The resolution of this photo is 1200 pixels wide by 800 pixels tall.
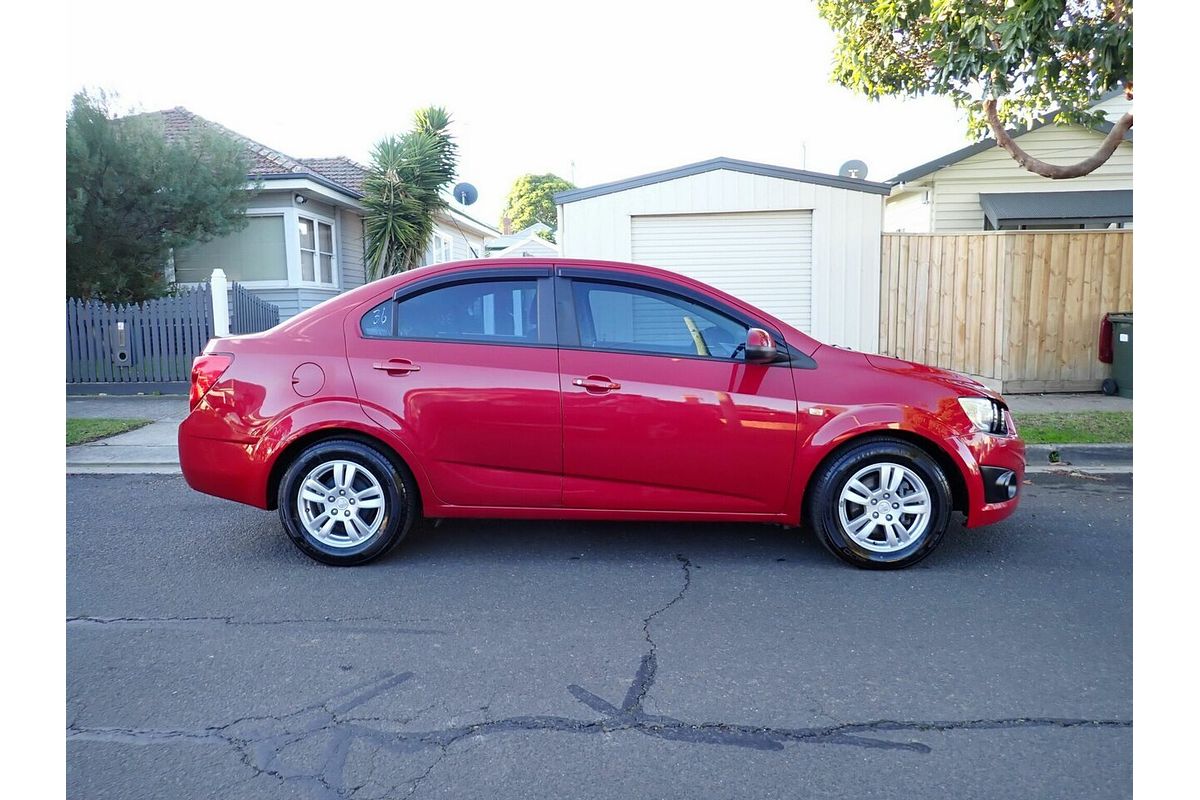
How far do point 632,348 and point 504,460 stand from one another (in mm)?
978

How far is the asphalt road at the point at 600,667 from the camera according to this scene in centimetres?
297

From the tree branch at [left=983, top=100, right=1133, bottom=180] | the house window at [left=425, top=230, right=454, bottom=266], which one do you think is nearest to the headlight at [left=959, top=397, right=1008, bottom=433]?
the tree branch at [left=983, top=100, right=1133, bottom=180]

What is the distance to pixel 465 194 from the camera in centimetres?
2189

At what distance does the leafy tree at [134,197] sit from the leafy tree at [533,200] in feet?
185

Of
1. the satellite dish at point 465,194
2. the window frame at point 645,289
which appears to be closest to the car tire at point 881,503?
the window frame at point 645,289

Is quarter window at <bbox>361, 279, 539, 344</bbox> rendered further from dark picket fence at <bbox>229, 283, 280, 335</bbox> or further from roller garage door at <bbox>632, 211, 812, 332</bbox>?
dark picket fence at <bbox>229, 283, 280, 335</bbox>

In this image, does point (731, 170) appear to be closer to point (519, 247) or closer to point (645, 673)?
point (645, 673)

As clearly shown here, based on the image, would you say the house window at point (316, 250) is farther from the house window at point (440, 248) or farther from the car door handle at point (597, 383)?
the car door handle at point (597, 383)

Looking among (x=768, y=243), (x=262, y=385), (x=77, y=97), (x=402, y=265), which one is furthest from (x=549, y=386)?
(x=402, y=265)

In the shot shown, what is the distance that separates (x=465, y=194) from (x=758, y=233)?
11092mm

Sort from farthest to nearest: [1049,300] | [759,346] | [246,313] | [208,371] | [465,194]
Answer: [465,194]
[246,313]
[1049,300]
[208,371]
[759,346]

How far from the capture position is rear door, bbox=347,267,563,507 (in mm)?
4992

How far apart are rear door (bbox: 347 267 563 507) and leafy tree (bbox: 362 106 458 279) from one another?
13.3m

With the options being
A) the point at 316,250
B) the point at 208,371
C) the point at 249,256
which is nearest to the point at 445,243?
the point at 316,250
